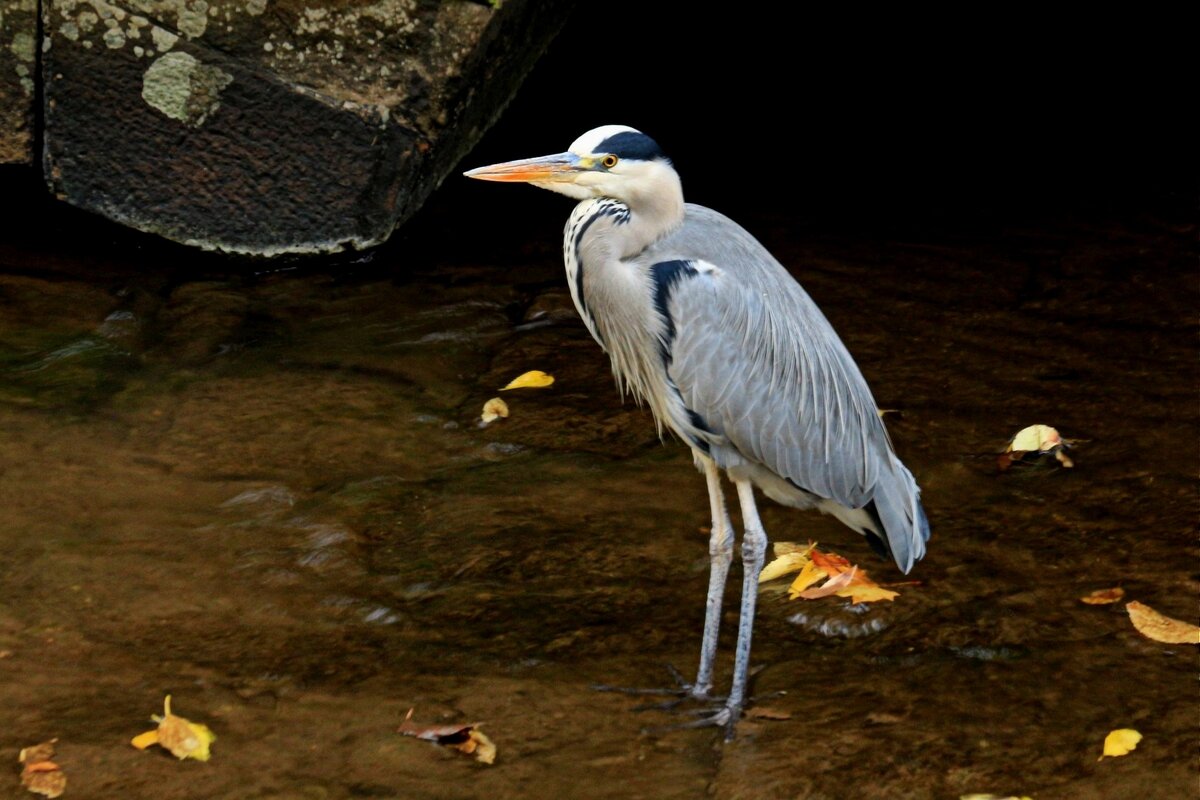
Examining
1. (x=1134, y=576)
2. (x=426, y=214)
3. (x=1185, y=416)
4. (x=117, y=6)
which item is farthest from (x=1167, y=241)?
(x=117, y=6)

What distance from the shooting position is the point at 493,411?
4949mm

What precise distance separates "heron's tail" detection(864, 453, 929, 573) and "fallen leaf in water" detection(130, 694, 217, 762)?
1.80 meters

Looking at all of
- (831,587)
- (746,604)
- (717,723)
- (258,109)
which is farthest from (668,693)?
(258,109)

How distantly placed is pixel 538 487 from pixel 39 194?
2.97 metres

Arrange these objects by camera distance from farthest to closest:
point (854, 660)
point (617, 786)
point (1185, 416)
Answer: point (1185, 416) < point (854, 660) < point (617, 786)

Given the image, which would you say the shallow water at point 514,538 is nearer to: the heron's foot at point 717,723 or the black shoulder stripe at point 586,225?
the heron's foot at point 717,723

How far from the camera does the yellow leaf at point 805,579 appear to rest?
13.2ft

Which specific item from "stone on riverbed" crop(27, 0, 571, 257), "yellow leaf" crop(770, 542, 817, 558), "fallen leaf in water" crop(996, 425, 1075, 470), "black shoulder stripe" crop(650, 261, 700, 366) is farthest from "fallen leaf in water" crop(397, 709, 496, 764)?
"stone on riverbed" crop(27, 0, 571, 257)

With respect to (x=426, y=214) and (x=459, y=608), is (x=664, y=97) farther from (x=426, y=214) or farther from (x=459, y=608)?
(x=459, y=608)

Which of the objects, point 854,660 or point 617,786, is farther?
point 854,660

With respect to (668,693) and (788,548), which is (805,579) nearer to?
(788,548)

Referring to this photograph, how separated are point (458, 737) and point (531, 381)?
81.5 inches

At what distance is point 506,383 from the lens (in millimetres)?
5184

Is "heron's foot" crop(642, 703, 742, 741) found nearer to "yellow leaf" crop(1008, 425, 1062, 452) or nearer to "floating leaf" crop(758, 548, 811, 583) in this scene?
"floating leaf" crop(758, 548, 811, 583)
